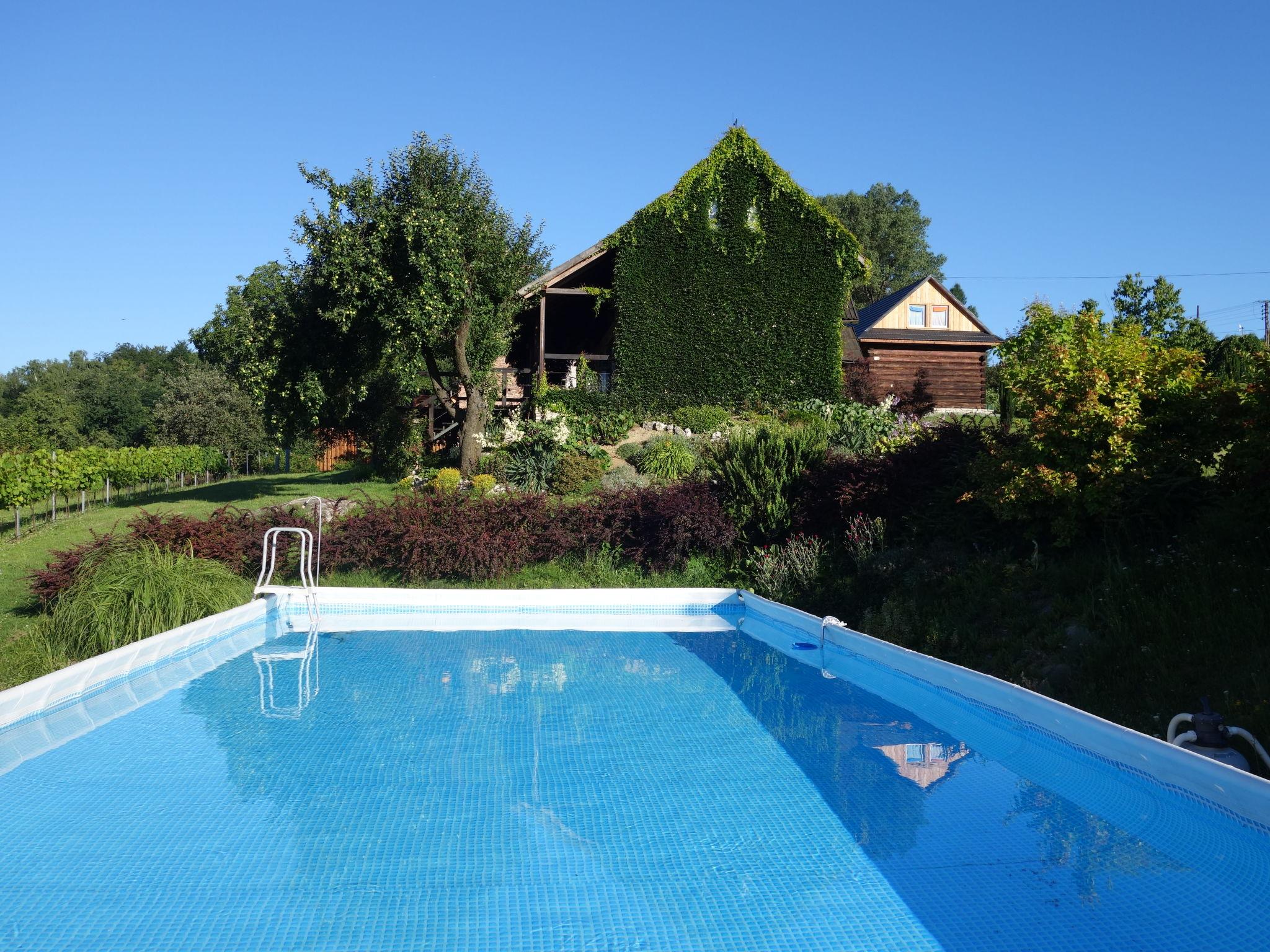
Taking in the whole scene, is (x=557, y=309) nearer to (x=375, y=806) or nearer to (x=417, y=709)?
(x=417, y=709)

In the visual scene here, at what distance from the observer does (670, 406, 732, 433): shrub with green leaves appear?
843 inches

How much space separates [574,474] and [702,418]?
19.9 ft

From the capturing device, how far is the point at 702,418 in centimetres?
2167

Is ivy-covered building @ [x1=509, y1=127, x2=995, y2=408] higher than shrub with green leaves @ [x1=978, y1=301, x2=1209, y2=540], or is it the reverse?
ivy-covered building @ [x1=509, y1=127, x2=995, y2=408]

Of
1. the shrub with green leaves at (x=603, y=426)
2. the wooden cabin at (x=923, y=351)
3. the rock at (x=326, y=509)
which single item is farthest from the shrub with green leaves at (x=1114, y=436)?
the wooden cabin at (x=923, y=351)

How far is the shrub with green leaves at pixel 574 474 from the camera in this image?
53.6 feet

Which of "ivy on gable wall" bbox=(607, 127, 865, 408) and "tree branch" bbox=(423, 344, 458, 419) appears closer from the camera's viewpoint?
"tree branch" bbox=(423, 344, 458, 419)

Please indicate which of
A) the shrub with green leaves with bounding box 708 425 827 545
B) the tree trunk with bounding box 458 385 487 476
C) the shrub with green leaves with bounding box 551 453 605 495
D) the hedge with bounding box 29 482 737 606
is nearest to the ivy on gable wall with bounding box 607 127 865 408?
the tree trunk with bounding box 458 385 487 476

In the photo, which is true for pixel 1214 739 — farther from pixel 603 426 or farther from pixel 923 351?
pixel 923 351

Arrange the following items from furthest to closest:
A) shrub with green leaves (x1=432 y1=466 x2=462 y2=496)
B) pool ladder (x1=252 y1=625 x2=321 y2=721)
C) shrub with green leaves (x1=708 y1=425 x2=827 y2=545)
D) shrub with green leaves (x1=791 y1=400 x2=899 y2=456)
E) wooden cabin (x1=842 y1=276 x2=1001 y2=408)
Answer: wooden cabin (x1=842 y1=276 x2=1001 y2=408) < shrub with green leaves (x1=432 y1=466 x2=462 y2=496) < shrub with green leaves (x1=791 y1=400 x2=899 y2=456) < shrub with green leaves (x1=708 y1=425 x2=827 y2=545) < pool ladder (x1=252 y1=625 x2=321 y2=721)

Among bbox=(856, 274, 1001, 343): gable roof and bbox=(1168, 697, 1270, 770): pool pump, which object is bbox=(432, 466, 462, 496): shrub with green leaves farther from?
bbox=(856, 274, 1001, 343): gable roof

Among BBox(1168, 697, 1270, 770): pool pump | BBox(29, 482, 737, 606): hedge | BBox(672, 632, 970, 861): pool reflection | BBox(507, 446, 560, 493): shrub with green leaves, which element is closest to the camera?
BBox(1168, 697, 1270, 770): pool pump

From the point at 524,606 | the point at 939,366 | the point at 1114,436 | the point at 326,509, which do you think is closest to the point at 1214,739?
the point at 1114,436

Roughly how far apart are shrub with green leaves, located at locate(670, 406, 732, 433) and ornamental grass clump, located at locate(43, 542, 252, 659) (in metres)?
12.8
